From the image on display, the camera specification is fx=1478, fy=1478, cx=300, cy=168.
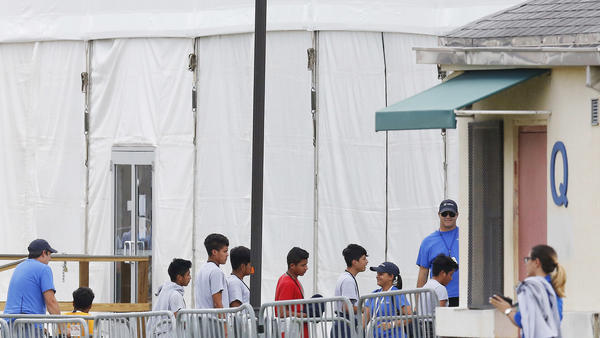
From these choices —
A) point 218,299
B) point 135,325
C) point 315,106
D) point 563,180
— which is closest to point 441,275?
point 218,299

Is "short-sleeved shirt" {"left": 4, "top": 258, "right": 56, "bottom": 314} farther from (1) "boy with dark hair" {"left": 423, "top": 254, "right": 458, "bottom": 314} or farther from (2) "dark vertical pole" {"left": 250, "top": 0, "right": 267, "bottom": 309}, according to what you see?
(1) "boy with dark hair" {"left": 423, "top": 254, "right": 458, "bottom": 314}

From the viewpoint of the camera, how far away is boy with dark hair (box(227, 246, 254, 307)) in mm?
13898

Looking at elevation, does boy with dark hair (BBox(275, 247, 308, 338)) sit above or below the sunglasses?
below

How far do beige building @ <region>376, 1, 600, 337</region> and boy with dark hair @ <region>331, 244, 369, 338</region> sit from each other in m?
1.56

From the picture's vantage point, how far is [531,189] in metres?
12.1

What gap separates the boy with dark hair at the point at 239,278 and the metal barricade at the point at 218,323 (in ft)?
2.16

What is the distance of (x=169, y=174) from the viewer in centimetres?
2308

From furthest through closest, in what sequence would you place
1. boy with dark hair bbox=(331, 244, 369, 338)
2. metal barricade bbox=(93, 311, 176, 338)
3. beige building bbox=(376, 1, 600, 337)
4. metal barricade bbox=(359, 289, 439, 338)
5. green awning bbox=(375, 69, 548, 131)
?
boy with dark hair bbox=(331, 244, 369, 338)
metal barricade bbox=(359, 289, 439, 338)
metal barricade bbox=(93, 311, 176, 338)
beige building bbox=(376, 1, 600, 337)
green awning bbox=(375, 69, 548, 131)

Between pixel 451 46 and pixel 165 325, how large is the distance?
355cm

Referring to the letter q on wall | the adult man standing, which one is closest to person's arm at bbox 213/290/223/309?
the adult man standing

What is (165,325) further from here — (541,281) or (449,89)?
(541,281)

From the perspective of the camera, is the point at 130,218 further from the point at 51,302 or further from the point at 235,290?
the point at 235,290

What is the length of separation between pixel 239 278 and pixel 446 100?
3415 millimetres

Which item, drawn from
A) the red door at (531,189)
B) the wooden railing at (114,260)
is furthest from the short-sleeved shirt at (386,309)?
the wooden railing at (114,260)
